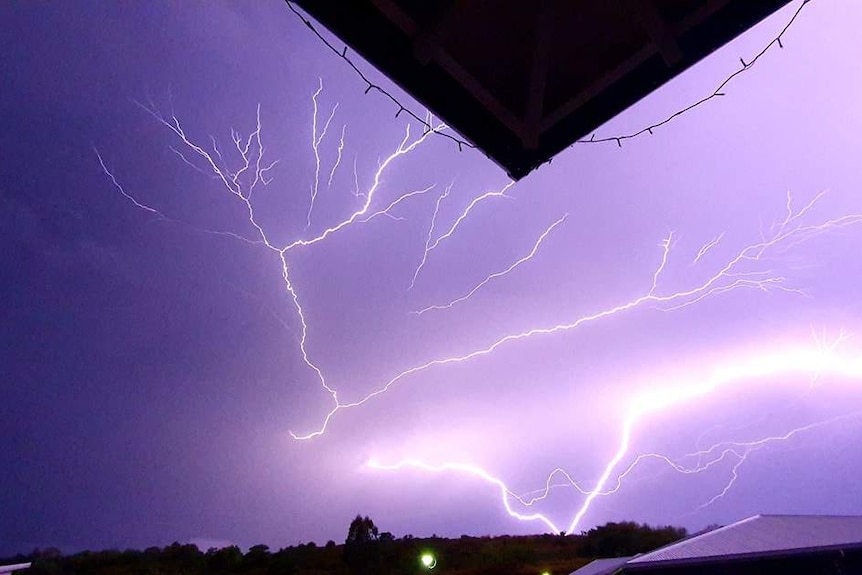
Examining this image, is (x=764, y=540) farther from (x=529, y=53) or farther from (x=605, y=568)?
(x=529, y=53)

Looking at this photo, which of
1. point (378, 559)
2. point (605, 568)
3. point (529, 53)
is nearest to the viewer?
point (529, 53)

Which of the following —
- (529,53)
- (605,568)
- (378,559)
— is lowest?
(605,568)

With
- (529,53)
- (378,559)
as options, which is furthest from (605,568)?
(529,53)

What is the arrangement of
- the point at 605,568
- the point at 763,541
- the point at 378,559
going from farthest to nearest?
the point at 378,559 < the point at 605,568 < the point at 763,541

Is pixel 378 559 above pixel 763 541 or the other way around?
above

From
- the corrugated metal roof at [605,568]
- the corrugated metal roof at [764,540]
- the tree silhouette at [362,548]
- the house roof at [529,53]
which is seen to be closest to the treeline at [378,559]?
the tree silhouette at [362,548]

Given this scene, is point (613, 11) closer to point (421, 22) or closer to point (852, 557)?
point (421, 22)

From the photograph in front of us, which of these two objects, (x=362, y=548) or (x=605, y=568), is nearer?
(x=605, y=568)

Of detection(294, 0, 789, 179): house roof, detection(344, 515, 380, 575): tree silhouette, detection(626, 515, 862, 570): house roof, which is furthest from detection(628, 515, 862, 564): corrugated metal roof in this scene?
detection(344, 515, 380, 575): tree silhouette
